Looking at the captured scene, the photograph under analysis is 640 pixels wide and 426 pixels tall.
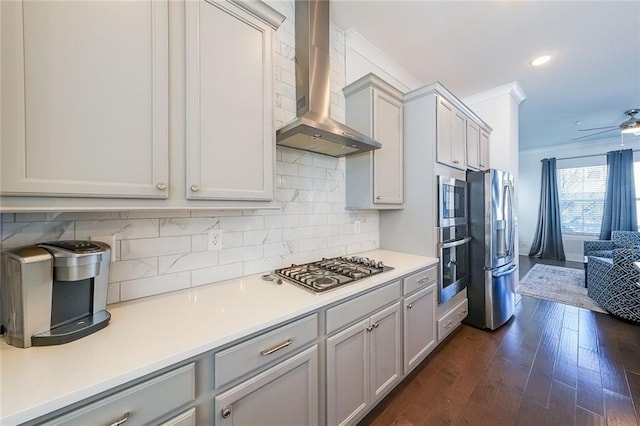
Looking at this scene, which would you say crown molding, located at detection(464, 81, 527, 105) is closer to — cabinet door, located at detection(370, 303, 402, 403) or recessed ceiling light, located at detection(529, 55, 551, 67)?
recessed ceiling light, located at detection(529, 55, 551, 67)

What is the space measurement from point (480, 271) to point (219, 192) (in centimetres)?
277

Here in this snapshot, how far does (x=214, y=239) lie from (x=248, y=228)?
232mm

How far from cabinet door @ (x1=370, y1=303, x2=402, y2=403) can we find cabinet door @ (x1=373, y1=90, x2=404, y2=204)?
942 millimetres

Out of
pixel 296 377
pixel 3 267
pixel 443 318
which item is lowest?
pixel 443 318

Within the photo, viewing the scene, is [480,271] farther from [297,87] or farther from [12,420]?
[12,420]

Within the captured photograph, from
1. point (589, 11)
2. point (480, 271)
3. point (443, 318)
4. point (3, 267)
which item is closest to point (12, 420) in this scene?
point (3, 267)

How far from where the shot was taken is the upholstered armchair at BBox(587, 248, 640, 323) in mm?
2818

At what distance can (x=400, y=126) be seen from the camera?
238 cm

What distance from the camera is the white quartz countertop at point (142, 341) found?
625mm

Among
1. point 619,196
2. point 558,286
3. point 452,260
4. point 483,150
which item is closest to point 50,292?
point 452,260

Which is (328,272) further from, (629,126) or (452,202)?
(629,126)

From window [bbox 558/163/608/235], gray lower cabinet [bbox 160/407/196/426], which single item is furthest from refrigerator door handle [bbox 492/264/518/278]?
window [bbox 558/163/608/235]

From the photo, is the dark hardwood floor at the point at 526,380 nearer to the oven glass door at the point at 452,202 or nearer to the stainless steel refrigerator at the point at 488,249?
the stainless steel refrigerator at the point at 488,249

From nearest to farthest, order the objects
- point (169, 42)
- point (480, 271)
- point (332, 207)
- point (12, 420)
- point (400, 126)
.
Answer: point (12, 420)
point (169, 42)
point (332, 207)
point (400, 126)
point (480, 271)
